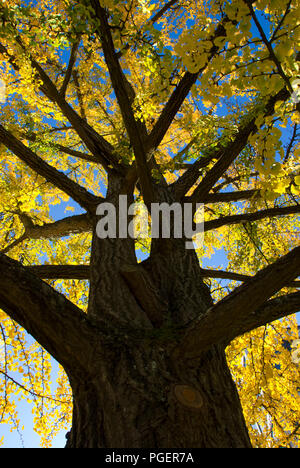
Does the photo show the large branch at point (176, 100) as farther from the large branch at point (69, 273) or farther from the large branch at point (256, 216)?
the large branch at point (69, 273)

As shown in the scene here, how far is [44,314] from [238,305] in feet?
3.37

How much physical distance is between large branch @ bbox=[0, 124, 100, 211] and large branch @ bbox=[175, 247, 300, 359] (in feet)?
6.95

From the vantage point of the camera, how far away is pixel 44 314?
5.45 ft

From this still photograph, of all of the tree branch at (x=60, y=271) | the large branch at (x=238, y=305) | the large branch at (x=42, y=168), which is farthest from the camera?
the large branch at (x=42, y=168)

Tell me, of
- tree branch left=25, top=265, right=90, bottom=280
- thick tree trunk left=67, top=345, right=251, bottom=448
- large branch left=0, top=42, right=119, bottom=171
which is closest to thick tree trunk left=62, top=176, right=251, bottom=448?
thick tree trunk left=67, top=345, right=251, bottom=448

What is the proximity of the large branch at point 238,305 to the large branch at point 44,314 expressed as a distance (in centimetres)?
59

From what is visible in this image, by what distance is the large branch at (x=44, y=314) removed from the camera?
165cm

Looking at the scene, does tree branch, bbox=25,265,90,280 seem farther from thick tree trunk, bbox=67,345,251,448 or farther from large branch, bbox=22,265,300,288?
thick tree trunk, bbox=67,345,251,448

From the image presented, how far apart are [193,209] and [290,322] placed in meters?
2.85

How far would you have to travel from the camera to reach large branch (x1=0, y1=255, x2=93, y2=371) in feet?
5.41

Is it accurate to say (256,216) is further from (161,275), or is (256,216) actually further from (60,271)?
(60,271)

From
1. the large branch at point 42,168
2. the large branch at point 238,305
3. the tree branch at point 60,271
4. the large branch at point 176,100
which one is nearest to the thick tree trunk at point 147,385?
the large branch at point 238,305

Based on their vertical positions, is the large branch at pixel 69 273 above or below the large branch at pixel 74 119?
below

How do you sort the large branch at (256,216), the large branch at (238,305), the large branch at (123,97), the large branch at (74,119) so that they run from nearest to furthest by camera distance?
the large branch at (238,305)
the large branch at (123,97)
the large branch at (256,216)
the large branch at (74,119)
